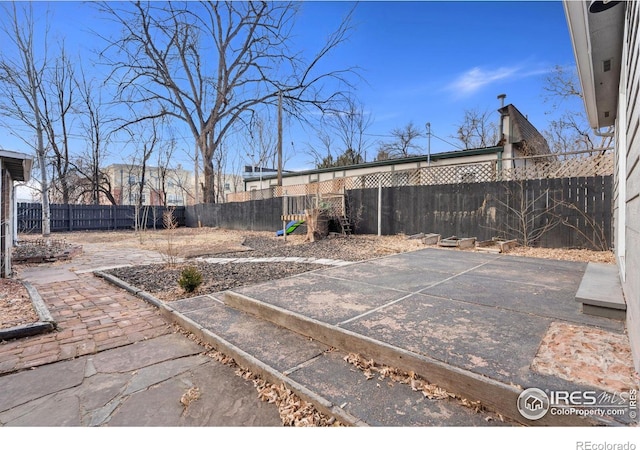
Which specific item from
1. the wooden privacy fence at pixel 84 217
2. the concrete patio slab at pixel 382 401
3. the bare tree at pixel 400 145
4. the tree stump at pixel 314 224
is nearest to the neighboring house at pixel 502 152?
the tree stump at pixel 314 224

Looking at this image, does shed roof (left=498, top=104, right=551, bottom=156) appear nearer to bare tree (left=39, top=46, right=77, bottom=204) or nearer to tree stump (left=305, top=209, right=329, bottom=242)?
tree stump (left=305, top=209, right=329, bottom=242)

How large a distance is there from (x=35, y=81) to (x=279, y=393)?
37.7 ft

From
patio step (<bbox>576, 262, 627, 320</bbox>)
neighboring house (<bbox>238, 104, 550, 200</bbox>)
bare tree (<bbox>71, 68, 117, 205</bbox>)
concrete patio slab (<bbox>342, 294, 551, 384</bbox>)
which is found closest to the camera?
concrete patio slab (<bbox>342, 294, 551, 384</bbox>)

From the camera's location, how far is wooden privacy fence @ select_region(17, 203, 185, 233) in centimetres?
1370

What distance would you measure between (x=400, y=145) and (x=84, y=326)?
24.2 m

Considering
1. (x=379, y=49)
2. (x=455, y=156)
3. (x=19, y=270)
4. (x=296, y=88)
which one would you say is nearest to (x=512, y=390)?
(x=19, y=270)

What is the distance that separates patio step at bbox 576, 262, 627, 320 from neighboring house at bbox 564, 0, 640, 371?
0.29 feet

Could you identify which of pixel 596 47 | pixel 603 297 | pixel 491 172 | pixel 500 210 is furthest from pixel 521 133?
pixel 603 297

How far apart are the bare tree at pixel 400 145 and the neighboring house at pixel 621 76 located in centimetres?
2018

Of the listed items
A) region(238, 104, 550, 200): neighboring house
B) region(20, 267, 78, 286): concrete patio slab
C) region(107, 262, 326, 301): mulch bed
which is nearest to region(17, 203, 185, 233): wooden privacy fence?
region(20, 267, 78, 286): concrete patio slab

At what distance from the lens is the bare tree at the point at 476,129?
19.8 m

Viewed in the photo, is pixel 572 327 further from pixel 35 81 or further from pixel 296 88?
pixel 296 88

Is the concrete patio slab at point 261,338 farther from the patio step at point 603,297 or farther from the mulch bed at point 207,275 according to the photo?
the patio step at point 603,297

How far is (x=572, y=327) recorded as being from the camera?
6.28 feet
